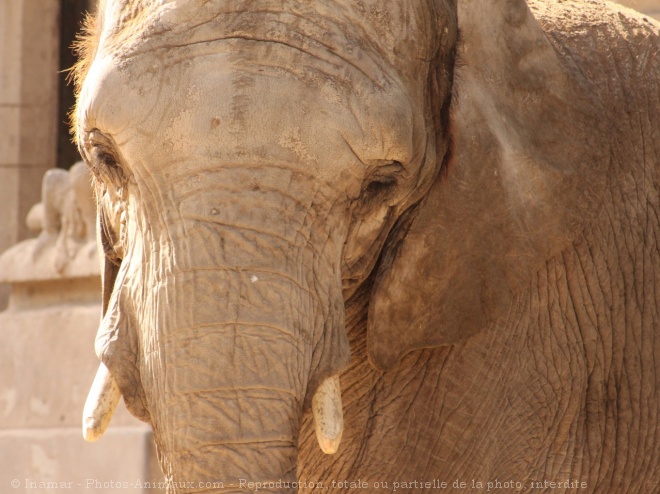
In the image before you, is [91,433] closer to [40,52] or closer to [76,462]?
[76,462]

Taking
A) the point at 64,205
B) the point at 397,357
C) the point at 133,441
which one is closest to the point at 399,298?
the point at 397,357

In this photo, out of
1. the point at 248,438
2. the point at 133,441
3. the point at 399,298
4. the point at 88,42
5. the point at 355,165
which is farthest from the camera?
the point at 133,441

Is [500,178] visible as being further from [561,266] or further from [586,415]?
[586,415]

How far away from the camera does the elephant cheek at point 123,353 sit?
3.22 meters

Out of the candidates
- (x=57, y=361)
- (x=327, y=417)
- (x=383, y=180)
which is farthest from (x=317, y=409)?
(x=57, y=361)

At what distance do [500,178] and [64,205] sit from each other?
405cm

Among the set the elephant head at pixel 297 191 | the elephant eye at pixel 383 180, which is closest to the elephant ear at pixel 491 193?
the elephant head at pixel 297 191

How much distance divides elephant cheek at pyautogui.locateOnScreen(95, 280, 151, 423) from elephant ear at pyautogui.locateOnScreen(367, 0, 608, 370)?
23.5 inches

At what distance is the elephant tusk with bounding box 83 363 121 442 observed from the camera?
10.8ft

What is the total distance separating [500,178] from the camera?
3.65 m

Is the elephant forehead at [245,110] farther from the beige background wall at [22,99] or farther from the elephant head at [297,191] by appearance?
the beige background wall at [22,99]

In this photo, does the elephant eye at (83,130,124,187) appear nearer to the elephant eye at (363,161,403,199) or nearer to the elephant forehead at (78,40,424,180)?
the elephant forehead at (78,40,424,180)

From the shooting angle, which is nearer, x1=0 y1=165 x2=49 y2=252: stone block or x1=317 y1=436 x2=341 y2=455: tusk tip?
x1=317 y1=436 x2=341 y2=455: tusk tip

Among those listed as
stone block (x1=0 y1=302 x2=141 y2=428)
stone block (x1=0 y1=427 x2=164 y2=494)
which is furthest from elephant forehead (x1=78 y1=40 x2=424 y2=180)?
stone block (x1=0 y1=302 x2=141 y2=428)
